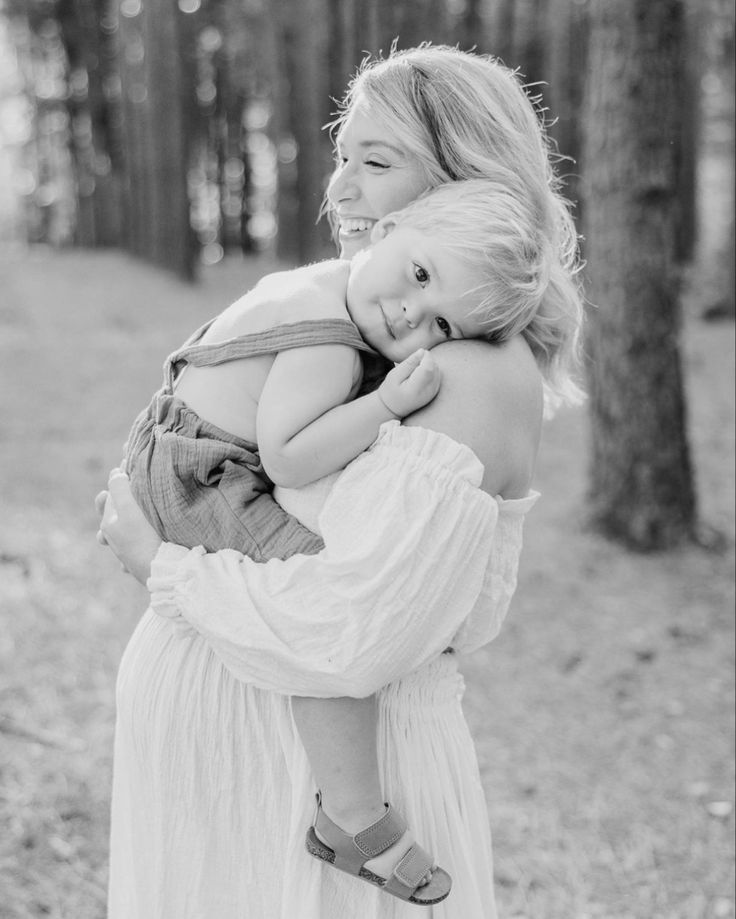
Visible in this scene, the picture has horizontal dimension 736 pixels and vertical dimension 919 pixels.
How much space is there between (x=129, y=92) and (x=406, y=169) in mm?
23051

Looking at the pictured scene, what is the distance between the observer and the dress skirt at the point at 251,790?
1900 mm

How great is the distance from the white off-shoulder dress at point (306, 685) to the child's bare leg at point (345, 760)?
0.20 ft

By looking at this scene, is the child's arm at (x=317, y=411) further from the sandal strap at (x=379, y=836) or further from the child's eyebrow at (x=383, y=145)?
the sandal strap at (x=379, y=836)

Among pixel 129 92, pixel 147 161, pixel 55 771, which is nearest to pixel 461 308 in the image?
pixel 55 771

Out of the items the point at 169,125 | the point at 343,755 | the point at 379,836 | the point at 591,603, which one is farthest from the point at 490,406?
the point at 169,125

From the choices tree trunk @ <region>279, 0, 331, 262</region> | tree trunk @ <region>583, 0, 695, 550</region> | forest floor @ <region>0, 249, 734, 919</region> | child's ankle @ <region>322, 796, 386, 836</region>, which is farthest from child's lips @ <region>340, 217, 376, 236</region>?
tree trunk @ <region>279, 0, 331, 262</region>

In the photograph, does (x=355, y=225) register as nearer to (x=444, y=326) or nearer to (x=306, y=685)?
(x=444, y=326)

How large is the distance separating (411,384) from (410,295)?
0.18 meters

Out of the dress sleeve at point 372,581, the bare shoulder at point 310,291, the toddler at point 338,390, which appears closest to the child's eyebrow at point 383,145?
the toddler at point 338,390

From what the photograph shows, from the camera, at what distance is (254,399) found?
179cm

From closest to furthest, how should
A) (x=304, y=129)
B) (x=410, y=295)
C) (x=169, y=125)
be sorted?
(x=410, y=295) < (x=304, y=129) < (x=169, y=125)

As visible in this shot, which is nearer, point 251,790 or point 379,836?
point 379,836

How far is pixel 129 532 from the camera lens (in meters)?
1.90

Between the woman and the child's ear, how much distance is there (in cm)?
8
